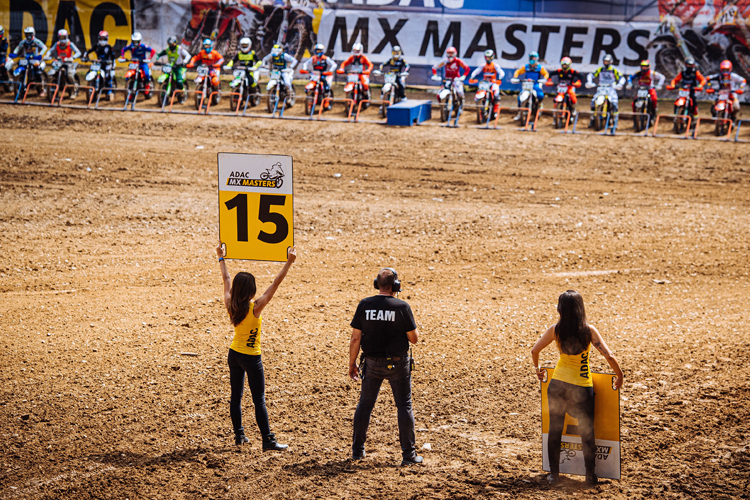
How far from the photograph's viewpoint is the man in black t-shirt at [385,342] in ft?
20.2

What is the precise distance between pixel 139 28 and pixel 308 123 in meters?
9.93

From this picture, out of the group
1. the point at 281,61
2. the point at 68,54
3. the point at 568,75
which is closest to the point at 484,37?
the point at 568,75

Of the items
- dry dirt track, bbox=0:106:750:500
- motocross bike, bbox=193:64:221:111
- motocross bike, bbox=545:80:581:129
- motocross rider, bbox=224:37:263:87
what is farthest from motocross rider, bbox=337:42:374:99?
motocross bike, bbox=545:80:581:129

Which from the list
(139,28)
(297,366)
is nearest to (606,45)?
(139,28)

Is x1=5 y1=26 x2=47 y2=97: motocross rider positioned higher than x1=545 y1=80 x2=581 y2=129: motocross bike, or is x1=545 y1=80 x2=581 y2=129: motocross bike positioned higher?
x1=5 y1=26 x2=47 y2=97: motocross rider

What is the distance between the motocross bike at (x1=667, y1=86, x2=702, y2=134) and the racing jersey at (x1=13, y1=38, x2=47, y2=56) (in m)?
23.0

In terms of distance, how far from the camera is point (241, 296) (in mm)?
6426

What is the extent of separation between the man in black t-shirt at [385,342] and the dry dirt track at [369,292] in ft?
2.29

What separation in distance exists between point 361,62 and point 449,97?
11.2ft

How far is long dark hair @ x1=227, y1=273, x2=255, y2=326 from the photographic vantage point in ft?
20.9

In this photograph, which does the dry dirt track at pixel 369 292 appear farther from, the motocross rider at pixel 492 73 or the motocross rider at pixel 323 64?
the motocross rider at pixel 323 64

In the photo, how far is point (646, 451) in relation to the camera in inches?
267

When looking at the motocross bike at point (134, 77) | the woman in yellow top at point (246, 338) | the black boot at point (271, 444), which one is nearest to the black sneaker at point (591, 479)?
the black boot at point (271, 444)

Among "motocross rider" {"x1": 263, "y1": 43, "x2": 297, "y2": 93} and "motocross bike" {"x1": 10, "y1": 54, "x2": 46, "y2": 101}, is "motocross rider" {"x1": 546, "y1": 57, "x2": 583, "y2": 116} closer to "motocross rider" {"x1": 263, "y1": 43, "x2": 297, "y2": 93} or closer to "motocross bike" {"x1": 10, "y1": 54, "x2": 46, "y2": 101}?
"motocross rider" {"x1": 263, "y1": 43, "x2": 297, "y2": 93}
